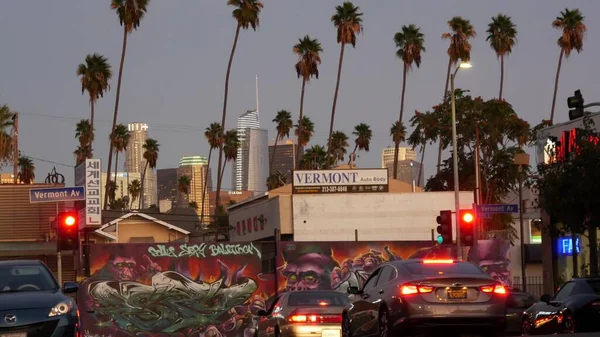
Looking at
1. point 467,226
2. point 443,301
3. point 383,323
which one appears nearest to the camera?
point 443,301

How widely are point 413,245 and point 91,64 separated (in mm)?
45966

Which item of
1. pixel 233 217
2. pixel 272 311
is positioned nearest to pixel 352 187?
pixel 233 217

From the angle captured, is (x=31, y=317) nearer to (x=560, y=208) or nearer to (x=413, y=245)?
(x=560, y=208)

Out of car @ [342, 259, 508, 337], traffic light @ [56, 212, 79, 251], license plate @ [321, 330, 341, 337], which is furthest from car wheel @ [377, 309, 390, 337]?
traffic light @ [56, 212, 79, 251]

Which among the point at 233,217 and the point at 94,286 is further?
the point at 233,217

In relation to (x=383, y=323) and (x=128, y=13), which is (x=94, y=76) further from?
(x=383, y=323)

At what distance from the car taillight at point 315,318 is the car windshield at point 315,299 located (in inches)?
15.5

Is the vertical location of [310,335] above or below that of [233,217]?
below

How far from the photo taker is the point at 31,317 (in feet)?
52.2

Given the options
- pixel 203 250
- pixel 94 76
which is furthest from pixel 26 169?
pixel 203 250

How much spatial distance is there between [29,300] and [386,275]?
6355 mm

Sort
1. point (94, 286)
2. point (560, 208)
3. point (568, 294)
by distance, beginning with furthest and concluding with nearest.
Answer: point (94, 286) < point (560, 208) < point (568, 294)

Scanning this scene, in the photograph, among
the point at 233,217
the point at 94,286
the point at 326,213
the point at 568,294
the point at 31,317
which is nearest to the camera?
the point at 31,317

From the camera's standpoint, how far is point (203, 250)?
129 ft
